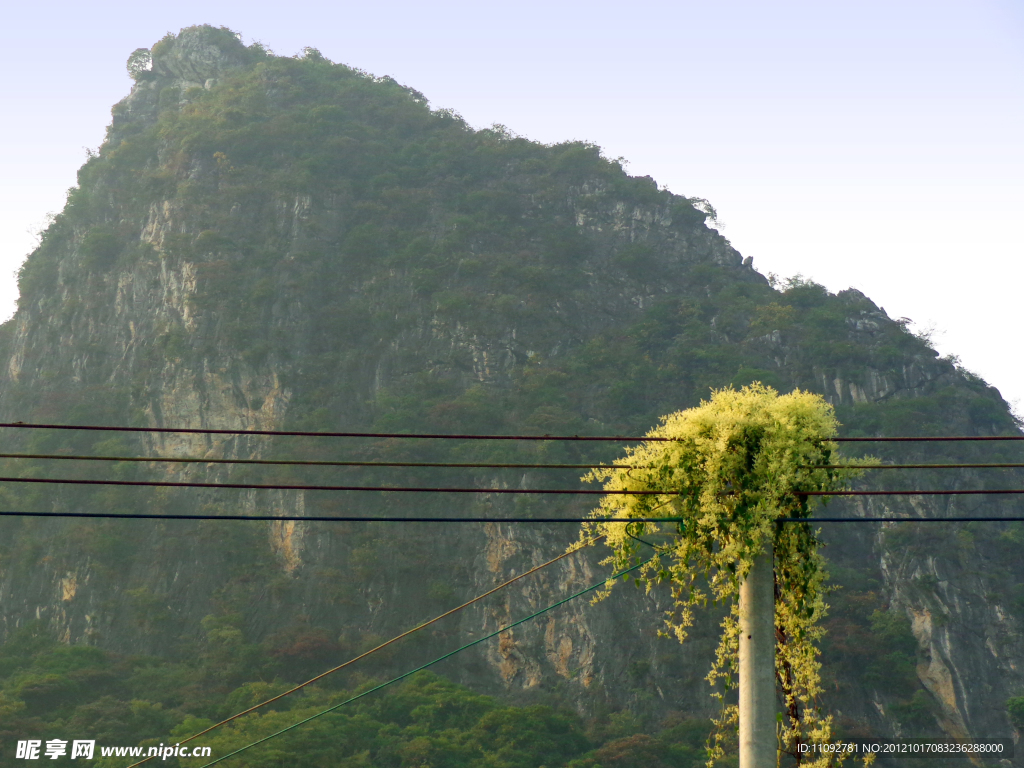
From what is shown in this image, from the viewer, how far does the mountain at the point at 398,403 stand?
34312mm

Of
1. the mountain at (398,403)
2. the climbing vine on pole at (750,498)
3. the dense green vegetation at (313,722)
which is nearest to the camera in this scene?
the climbing vine on pole at (750,498)

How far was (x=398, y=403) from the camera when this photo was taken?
4450cm

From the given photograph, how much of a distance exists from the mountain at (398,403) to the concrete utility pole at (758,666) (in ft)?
81.3

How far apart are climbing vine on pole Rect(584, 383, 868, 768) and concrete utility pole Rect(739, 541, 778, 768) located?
0.13 metres

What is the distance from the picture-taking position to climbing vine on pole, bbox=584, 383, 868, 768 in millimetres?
6254

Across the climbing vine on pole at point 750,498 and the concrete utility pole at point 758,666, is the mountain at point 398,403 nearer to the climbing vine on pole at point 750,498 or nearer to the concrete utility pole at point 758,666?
the climbing vine on pole at point 750,498

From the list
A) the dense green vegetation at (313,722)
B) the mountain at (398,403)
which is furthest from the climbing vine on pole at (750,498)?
the mountain at (398,403)

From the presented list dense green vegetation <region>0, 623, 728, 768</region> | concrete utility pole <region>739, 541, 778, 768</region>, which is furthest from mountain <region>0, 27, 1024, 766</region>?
concrete utility pole <region>739, 541, 778, 768</region>

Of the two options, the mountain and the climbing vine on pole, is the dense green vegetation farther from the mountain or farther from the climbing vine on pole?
the climbing vine on pole

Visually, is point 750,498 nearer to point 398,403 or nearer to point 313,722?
point 313,722

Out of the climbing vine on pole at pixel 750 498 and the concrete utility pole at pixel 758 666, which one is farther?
the climbing vine on pole at pixel 750 498

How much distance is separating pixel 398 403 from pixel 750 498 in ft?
127

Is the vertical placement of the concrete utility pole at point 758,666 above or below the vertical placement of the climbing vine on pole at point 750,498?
below

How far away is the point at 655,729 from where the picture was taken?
32.6 metres
